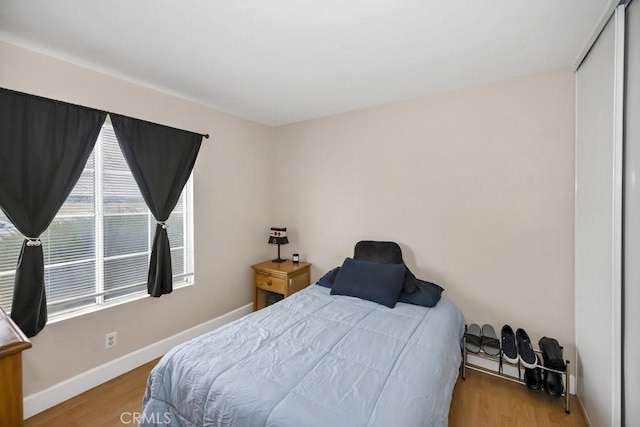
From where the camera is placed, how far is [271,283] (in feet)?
10.5

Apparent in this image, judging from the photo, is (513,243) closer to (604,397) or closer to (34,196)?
(604,397)

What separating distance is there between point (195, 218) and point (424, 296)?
2355 mm

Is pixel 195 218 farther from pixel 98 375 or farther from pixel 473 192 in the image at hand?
pixel 473 192

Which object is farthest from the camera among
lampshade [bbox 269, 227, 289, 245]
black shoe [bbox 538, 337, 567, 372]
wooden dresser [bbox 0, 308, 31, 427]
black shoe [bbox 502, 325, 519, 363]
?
lampshade [bbox 269, 227, 289, 245]

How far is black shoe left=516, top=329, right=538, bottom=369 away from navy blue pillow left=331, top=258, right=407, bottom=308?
37.8 inches

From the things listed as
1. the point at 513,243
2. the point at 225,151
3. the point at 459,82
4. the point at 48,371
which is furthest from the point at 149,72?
the point at 513,243

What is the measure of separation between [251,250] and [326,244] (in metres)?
0.98

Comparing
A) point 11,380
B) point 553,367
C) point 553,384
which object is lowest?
point 553,384

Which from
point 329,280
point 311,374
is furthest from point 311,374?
point 329,280

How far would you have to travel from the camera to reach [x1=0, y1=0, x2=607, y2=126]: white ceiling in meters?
1.49

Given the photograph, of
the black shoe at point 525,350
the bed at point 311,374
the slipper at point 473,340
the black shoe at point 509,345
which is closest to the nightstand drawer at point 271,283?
the bed at point 311,374

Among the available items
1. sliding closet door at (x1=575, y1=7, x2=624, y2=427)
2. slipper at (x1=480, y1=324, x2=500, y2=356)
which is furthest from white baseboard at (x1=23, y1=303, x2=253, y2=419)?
sliding closet door at (x1=575, y1=7, x2=624, y2=427)

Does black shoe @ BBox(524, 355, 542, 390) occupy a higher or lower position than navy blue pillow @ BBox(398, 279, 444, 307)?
lower

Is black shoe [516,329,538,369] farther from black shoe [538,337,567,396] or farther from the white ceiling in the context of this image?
the white ceiling
